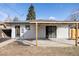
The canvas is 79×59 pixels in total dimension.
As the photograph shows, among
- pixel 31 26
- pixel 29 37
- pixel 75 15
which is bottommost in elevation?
pixel 29 37

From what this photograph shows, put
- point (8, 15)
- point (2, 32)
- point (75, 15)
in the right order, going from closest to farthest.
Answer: point (2, 32) < point (75, 15) < point (8, 15)

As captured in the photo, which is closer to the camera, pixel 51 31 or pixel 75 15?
pixel 51 31

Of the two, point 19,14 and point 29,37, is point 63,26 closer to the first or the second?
point 29,37

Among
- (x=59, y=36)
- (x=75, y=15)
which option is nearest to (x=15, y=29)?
(x=59, y=36)

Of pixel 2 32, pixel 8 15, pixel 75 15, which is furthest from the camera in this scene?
pixel 8 15

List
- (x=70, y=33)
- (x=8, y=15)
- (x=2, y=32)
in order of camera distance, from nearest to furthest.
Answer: (x=70, y=33) < (x=2, y=32) < (x=8, y=15)

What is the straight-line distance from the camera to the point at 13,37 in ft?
68.5

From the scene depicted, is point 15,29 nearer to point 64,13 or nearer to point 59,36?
A: point 59,36

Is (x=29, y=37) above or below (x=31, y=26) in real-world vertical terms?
below

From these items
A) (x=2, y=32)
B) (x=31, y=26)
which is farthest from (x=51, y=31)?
(x=2, y=32)

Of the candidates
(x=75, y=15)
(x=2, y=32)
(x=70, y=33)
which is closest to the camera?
(x=70, y=33)

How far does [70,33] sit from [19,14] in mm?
22818

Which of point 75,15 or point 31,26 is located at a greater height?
point 75,15

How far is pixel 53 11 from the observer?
136 feet
